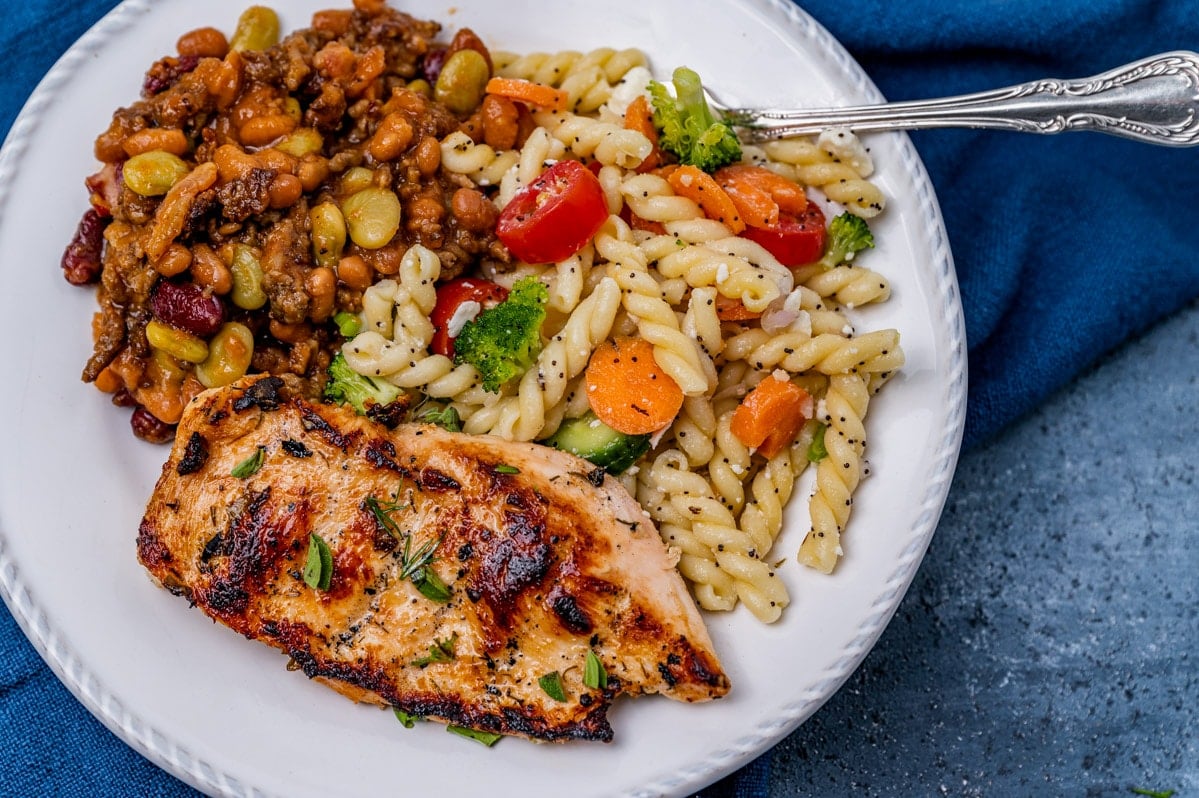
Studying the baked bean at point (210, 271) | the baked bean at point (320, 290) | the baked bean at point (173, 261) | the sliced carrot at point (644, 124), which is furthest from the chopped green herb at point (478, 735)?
the sliced carrot at point (644, 124)

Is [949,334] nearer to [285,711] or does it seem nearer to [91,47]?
[285,711]

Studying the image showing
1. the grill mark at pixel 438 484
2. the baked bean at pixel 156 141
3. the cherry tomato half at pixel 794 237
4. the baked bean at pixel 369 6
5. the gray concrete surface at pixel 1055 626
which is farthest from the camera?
the gray concrete surface at pixel 1055 626

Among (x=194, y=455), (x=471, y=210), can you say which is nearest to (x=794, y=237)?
(x=471, y=210)

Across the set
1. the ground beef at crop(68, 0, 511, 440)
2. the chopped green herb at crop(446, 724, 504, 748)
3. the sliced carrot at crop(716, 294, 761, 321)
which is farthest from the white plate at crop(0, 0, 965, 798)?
the sliced carrot at crop(716, 294, 761, 321)

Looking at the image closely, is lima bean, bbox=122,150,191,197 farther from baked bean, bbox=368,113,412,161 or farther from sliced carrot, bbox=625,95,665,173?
sliced carrot, bbox=625,95,665,173

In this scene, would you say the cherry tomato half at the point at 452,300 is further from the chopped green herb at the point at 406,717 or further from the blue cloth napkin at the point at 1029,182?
the blue cloth napkin at the point at 1029,182

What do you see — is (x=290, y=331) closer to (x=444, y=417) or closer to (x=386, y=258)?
(x=386, y=258)
